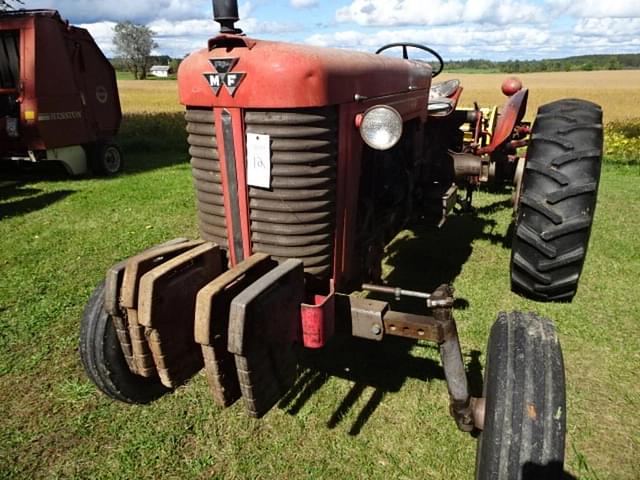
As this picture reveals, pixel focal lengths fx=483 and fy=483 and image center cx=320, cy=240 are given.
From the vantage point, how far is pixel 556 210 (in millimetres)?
2600

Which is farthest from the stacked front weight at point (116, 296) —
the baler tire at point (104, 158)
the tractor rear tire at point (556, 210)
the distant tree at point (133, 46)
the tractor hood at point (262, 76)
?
the distant tree at point (133, 46)

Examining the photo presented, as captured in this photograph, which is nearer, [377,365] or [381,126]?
[381,126]

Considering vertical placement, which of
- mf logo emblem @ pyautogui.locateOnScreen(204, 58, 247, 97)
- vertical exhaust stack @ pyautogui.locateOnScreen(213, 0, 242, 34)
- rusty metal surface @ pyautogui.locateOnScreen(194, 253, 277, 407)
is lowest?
rusty metal surface @ pyautogui.locateOnScreen(194, 253, 277, 407)

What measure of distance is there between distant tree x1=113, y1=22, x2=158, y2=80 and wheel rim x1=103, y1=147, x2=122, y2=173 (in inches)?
2099

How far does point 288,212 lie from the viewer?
1.90 meters

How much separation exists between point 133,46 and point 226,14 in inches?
2506

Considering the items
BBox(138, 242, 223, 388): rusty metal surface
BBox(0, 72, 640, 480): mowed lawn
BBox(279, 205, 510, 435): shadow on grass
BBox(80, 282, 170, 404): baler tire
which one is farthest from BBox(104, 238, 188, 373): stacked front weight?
BBox(279, 205, 510, 435): shadow on grass

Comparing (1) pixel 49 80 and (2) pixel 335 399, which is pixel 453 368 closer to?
(2) pixel 335 399

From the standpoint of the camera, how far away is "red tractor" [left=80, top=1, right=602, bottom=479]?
5.32ft

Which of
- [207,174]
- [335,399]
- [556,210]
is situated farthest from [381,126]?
[335,399]

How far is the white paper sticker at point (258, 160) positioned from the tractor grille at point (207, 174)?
0.18 metres

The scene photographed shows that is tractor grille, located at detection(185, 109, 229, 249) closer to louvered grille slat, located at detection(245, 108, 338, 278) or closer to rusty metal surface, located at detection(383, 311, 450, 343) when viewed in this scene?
louvered grille slat, located at detection(245, 108, 338, 278)

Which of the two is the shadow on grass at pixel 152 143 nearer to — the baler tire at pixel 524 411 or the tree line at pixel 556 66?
the baler tire at pixel 524 411

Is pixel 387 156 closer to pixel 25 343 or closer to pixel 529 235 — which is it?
pixel 529 235
